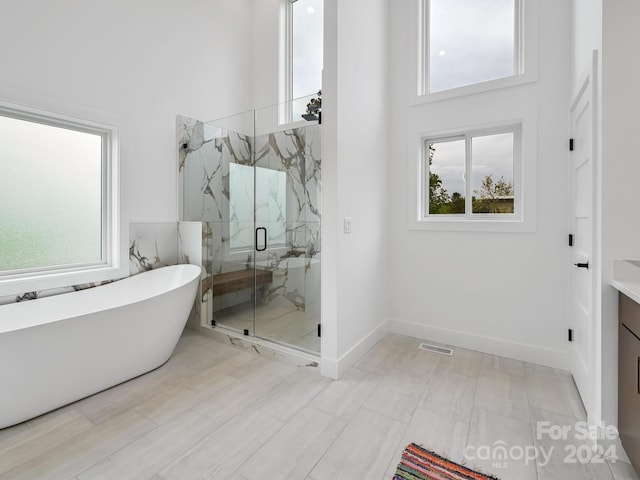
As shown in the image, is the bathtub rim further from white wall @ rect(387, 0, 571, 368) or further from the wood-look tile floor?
white wall @ rect(387, 0, 571, 368)

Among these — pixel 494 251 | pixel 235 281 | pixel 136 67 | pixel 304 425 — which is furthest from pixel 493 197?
pixel 136 67

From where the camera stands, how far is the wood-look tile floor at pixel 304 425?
1.41 metres

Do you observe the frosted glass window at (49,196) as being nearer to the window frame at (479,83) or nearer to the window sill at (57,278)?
the window sill at (57,278)

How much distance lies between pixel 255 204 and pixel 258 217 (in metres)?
0.13

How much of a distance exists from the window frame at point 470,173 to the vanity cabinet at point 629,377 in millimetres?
1313

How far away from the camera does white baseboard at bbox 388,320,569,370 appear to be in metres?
→ 2.38

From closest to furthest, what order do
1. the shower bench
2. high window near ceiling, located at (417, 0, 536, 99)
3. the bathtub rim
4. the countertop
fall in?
the countertop, the bathtub rim, high window near ceiling, located at (417, 0, 536, 99), the shower bench

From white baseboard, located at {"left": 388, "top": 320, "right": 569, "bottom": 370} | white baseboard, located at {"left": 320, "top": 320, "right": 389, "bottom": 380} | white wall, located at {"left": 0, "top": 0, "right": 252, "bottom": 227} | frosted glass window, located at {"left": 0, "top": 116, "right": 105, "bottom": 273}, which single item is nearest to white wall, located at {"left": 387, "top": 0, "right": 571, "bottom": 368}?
white baseboard, located at {"left": 388, "top": 320, "right": 569, "bottom": 370}

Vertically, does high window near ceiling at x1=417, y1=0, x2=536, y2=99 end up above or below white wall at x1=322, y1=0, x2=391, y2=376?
above

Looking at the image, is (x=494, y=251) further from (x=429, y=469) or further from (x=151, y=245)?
(x=151, y=245)

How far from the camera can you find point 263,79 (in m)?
4.02

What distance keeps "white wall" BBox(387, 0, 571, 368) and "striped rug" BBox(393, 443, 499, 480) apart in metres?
1.47

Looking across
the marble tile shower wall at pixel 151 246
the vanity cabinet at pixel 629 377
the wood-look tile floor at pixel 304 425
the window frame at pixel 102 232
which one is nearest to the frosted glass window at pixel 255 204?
the marble tile shower wall at pixel 151 246

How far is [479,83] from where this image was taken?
261 cm
